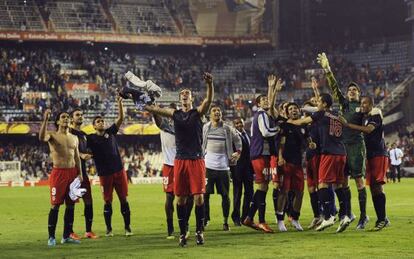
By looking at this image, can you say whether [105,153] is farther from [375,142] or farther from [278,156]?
[375,142]

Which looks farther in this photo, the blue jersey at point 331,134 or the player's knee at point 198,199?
the blue jersey at point 331,134

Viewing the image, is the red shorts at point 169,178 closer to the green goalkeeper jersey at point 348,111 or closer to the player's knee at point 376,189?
the green goalkeeper jersey at point 348,111

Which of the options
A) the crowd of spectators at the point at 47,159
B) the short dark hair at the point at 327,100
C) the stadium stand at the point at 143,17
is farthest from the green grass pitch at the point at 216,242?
the stadium stand at the point at 143,17

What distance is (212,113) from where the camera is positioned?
1941 cm

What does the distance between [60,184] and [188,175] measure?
248 cm

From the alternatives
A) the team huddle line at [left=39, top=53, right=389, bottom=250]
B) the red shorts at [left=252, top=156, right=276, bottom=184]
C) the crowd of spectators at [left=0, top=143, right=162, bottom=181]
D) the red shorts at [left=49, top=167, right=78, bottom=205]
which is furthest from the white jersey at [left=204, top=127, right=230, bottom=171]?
the crowd of spectators at [left=0, top=143, right=162, bottom=181]

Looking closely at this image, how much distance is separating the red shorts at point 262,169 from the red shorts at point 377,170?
1.96m

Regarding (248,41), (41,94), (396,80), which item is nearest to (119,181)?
(41,94)

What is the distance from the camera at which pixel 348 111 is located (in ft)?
60.2

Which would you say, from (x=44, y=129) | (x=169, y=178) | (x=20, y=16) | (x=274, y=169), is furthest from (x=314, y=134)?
(x=20, y=16)

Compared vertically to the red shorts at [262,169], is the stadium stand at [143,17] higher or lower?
higher

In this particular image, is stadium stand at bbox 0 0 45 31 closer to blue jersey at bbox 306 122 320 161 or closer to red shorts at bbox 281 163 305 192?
blue jersey at bbox 306 122 320 161

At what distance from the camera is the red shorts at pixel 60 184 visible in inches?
659

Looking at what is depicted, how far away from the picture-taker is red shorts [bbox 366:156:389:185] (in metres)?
18.0
